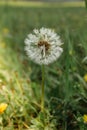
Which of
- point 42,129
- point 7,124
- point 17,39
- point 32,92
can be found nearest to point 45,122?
point 42,129

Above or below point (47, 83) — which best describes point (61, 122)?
below

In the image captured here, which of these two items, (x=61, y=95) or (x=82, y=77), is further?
(x=82, y=77)

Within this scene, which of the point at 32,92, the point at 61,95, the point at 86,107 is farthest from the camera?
the point at 32,92

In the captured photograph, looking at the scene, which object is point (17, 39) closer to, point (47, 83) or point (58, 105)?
point (47, 83)

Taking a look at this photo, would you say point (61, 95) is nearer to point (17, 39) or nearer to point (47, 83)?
point (47, 83)

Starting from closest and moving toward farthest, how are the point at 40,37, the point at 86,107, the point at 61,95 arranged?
the point at 40,37 < the point at 86,107 < the point at 61,95

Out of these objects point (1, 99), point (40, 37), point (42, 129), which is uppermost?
point (40, 37)
